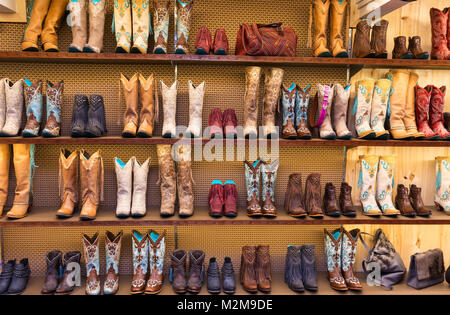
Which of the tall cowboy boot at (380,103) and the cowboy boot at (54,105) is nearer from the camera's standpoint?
the cowboy boot at (54,105)

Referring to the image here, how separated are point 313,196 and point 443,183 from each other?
109cm

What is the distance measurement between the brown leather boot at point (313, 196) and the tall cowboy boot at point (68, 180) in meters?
1.76

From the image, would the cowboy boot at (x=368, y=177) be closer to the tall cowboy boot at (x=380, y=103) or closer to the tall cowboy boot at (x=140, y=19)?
the tall cowboy boot at (x=380, y=103)

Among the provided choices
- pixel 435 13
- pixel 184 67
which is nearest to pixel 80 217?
pixel 184 67

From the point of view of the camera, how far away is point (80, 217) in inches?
90.0

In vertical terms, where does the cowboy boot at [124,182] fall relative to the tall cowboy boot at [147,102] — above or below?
below

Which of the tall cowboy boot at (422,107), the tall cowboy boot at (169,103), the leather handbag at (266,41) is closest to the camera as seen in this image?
the leather handbag at (266,41)

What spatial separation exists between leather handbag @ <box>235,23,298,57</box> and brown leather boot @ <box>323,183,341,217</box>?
1.06 metres

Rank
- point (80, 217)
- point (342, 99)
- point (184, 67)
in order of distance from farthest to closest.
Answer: point (184, 67), point (342, 99), point (80, 217)

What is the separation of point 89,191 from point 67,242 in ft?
2.06

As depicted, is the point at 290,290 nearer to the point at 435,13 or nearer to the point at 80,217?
the point at 80,217

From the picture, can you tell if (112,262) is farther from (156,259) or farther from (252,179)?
(252,179)

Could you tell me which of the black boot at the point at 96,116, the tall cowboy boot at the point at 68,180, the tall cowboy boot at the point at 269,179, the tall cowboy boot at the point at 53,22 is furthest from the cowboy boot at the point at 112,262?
the tall cowboy boot at the point at 53,22

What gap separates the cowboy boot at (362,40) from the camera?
2.39m
